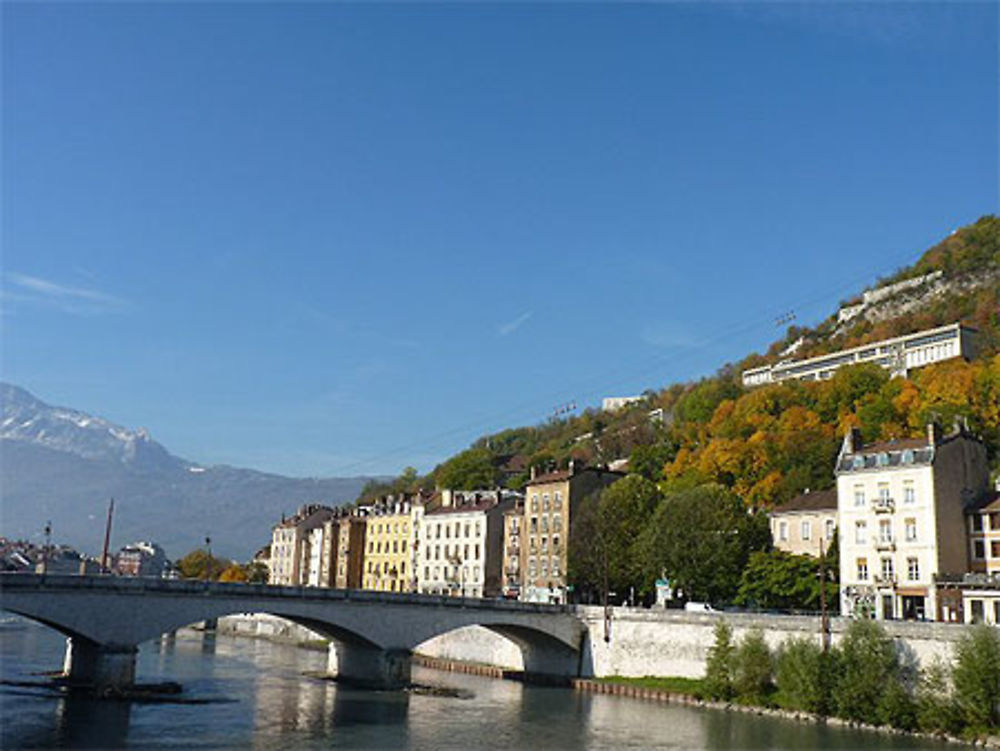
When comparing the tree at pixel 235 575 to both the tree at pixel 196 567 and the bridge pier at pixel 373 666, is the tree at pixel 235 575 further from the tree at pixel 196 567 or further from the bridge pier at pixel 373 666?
the bridge pier at pixel 373 666

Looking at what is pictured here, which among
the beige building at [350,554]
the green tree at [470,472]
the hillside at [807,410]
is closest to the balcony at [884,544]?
the hillside at [807,410]

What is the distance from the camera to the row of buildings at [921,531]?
62031 mm

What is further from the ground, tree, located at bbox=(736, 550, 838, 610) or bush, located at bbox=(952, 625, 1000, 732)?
tree, located at bbox=(736, 550, 838, 610)

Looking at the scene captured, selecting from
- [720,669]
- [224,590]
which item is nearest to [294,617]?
[224,590]

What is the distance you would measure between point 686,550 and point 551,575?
23324 millimetres

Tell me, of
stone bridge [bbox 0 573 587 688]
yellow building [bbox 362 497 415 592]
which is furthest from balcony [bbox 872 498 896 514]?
yellow building [bbox 362 497 415 592]

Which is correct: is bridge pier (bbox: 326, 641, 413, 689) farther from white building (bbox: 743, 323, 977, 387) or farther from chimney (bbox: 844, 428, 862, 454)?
white building (bbox: 743, 323, 977, 387)

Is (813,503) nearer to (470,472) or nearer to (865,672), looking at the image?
(865,672)

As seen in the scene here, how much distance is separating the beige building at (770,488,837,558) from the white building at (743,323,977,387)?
2092 inches

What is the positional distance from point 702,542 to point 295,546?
274ft

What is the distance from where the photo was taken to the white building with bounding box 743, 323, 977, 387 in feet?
416

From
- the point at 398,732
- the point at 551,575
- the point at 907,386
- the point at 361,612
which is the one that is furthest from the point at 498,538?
the point at 398,732

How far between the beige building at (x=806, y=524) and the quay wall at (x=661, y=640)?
15.4 meters

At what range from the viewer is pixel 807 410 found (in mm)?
118062
